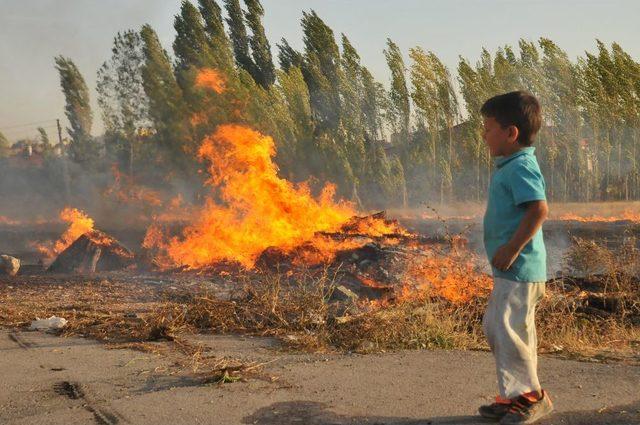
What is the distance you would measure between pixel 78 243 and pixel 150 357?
1125 cm

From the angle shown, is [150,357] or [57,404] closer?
[57,404]

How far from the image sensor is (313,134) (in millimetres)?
37062

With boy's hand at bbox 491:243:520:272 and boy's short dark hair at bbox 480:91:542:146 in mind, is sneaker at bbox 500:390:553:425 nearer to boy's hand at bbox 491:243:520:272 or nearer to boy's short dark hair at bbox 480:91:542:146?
boy's hand at bbox 491:243:520:272

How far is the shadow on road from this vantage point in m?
3.68

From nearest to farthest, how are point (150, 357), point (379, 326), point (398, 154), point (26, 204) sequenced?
point (150, 357) → point (379, 326) → point (398, 154) → point (26, 204)

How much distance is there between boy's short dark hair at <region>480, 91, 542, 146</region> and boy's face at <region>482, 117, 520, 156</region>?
0.03m

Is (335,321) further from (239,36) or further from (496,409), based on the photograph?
(239,36)

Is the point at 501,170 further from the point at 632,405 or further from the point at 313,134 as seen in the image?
the point at 313,134

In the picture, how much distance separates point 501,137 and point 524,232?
596 millimetres

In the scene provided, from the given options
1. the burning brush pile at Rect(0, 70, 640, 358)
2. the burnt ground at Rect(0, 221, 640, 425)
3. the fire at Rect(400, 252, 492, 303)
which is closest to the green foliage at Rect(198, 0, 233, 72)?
the burning brush pile at Rect(0, 70, 640, 358)

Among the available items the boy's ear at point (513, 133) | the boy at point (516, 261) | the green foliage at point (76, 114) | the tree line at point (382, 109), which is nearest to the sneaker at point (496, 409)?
the boy at point (516, 261)

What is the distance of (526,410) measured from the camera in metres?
3.62

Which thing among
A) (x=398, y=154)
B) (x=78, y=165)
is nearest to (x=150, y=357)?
(x=398, y=154)

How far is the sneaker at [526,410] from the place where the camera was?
3.59 m
